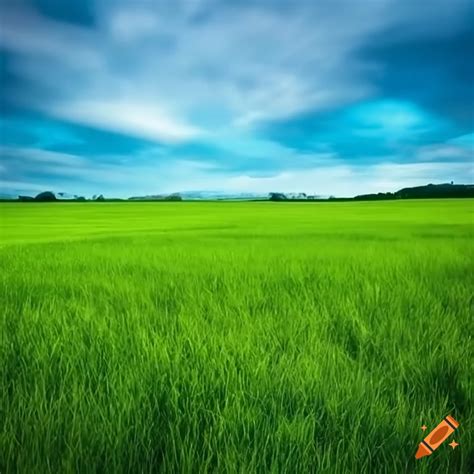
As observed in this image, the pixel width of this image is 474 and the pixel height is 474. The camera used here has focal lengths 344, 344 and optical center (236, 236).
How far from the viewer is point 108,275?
12.6 ft

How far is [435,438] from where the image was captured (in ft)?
3.33

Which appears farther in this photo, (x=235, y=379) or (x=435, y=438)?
(x=235, y=379)

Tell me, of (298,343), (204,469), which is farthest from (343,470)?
(298,343)

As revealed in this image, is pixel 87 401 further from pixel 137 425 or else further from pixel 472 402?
pixel 472 402

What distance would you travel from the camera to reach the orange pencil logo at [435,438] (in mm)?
990

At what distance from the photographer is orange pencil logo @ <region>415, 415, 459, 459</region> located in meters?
0.99

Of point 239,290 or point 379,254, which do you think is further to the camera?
point 379,254

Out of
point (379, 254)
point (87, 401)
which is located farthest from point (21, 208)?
point (87, 401)

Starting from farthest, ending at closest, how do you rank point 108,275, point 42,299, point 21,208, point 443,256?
point 21,208 < point 443,256 < point 108,275 < point 42,299

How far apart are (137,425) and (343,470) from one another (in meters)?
0.65

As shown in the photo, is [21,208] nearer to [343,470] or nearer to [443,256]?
[443,256]

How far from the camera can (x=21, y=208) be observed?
18641 mm

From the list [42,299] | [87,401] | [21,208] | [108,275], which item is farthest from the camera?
[21,208]

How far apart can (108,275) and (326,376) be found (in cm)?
302
